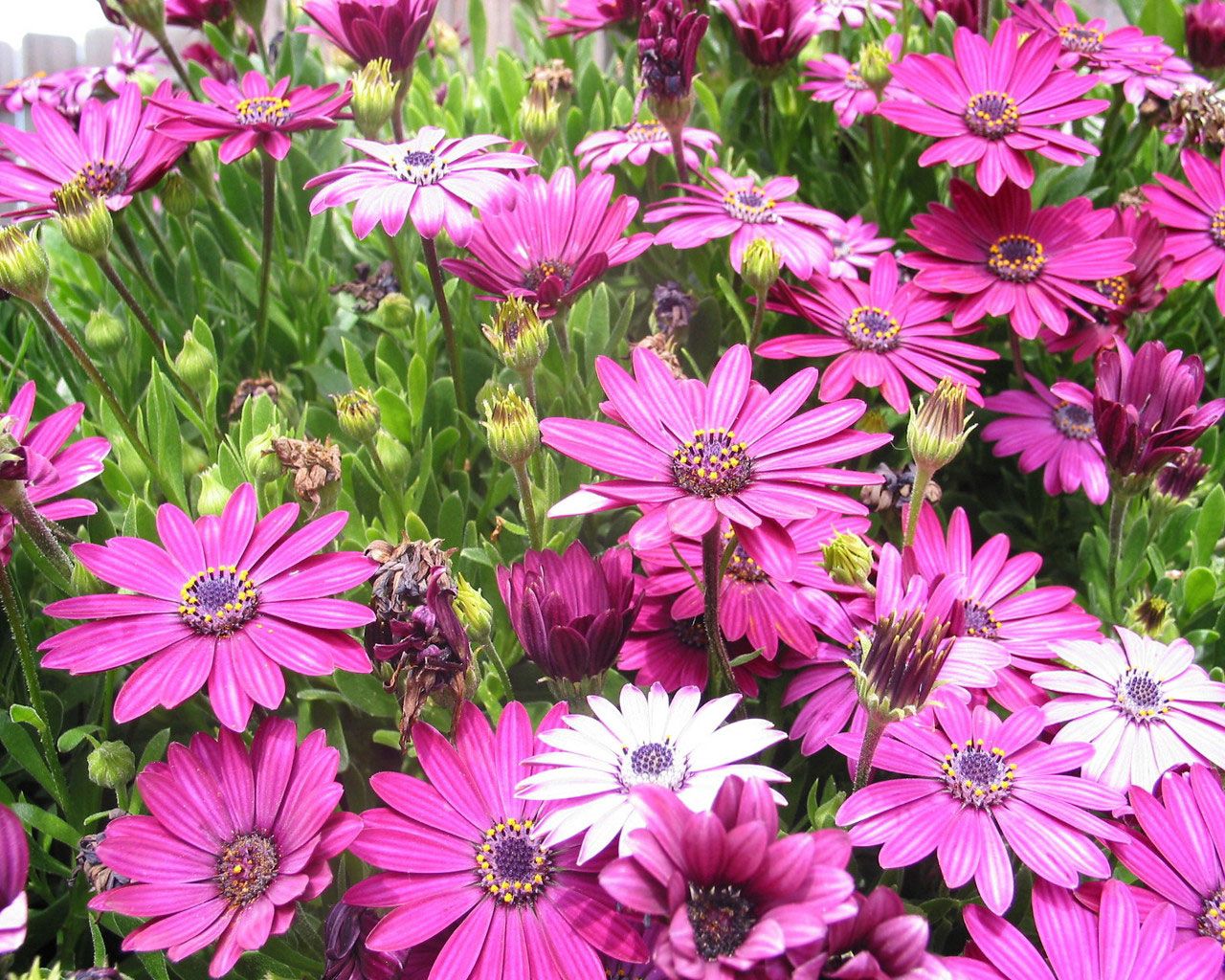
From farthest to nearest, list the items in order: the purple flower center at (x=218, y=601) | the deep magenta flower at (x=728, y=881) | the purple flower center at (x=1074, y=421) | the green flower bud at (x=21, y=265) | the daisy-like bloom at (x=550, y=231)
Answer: the purple flower center at (x=1074, y=421) < the daisy-like bloom at (x=550, y=231) < the green flower bud at (x=21, y=265) < the purple flower center at (x=218, y=601) < the deep magenta flower at (x=728, y=881)

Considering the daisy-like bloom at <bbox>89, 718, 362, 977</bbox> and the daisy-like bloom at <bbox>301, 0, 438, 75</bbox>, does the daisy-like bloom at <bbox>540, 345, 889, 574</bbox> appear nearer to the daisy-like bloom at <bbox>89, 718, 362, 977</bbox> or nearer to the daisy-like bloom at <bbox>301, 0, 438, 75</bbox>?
the daisy-like bloom at <bbox>89, 718, 362, 977</bbox>

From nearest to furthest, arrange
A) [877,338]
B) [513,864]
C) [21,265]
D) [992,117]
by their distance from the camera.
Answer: [513,864] → [21,265] → [877,338] → [992,117]

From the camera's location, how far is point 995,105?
1.10 metres

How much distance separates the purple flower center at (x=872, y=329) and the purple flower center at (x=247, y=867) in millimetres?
644

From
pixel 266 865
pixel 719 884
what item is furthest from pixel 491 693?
pixel 719 884

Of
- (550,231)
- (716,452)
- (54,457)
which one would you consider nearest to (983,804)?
(716,452)

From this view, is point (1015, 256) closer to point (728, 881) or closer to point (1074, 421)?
point (1074, 421)

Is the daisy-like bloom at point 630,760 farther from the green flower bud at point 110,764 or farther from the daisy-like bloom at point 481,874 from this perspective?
the green flower bud at point 110,764

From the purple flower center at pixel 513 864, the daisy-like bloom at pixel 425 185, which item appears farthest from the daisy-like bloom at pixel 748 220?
the purple flower center at pixel 513 864

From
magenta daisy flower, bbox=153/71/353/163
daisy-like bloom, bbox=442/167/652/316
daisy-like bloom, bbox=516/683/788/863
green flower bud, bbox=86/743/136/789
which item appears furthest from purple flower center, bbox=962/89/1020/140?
green flower bud, bbox=86/743/136/789

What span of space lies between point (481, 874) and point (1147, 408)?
Result: 0.64 meters

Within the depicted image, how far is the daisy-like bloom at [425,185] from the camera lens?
34.2 inches

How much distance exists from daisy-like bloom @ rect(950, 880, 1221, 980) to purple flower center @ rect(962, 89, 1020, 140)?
76 centimetres

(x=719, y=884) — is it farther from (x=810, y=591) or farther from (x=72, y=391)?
(x=72, y=391)
